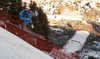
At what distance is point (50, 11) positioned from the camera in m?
33.5

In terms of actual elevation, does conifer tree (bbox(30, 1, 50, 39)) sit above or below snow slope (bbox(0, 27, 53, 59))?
below

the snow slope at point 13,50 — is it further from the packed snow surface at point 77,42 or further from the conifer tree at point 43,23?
the packed snow surface at point 77,42

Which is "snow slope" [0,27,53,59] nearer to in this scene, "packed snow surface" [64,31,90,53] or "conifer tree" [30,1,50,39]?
"conifer tree" [30,1,50,39]

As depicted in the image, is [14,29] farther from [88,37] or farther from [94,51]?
[88,37]

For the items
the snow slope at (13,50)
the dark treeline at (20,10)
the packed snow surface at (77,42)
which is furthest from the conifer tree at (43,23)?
the snow slope at (13,50)

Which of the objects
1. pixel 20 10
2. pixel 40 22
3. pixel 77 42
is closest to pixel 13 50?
pixel 20 10

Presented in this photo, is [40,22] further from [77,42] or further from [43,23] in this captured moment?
[77,42]

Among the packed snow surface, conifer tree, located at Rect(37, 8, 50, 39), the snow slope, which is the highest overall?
the snow slope

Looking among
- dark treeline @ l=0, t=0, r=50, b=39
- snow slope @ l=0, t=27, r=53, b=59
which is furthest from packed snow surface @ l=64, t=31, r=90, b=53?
snow slope @ l=0, t=27, r=53, b=59

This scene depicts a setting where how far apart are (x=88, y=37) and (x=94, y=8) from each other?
828 inches

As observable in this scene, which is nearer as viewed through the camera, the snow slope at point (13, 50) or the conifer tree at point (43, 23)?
the snow slope at point (13, 50)

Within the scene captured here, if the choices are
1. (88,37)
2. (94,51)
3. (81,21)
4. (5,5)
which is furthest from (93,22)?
(5,5)

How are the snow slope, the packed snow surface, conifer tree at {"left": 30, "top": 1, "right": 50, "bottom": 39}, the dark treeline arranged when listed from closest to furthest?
the snow slope < the dark treeline < conifer tree at {"left": 30, "top": 1, "right": 50, "bottom": 39} < the packed snow surface

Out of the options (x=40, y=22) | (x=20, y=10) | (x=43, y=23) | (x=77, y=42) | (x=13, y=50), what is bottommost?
(x=77, y=42)
